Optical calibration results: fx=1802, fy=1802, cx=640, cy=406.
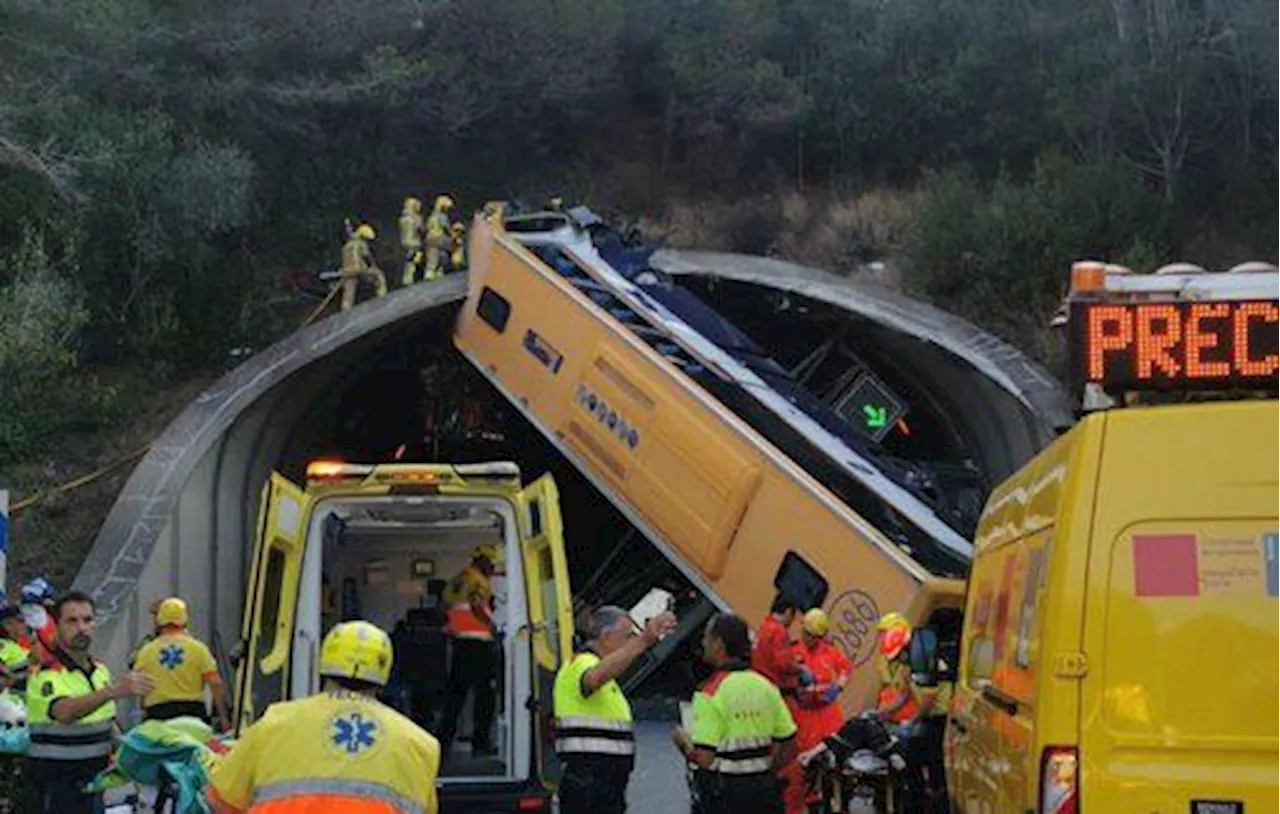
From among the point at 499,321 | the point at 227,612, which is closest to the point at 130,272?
the point at 227,612

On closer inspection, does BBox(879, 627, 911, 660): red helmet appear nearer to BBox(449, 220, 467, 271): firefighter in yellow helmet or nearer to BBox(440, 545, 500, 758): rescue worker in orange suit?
BBox(440, 545, 500, 758): rescue worker in orange suit

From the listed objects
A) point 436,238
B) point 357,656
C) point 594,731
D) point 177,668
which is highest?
point 436,238

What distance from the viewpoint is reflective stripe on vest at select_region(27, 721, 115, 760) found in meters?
8.49

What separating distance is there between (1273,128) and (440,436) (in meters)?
13.6

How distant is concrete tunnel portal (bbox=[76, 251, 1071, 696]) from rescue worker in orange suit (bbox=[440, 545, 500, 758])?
15.1 feet

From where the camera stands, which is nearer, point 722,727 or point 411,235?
point 722,727

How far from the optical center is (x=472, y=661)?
12.0 metres

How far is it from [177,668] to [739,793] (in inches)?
146

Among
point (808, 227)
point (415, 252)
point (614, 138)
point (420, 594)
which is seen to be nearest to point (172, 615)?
point (420, 594)

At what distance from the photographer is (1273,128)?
26.8 m

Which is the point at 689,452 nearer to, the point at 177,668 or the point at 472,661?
the point at 472,661

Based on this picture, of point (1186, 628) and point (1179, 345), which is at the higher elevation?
point (1179, 345)

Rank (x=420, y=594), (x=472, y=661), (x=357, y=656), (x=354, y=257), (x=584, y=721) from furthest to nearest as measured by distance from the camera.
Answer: (x=354, y=257), (x=420, y=594), (x=472, y=661), (x=584, y=721), (x=357, y=656)

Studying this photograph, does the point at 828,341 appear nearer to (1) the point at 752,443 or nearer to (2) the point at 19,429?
(1) the point at 752,443
